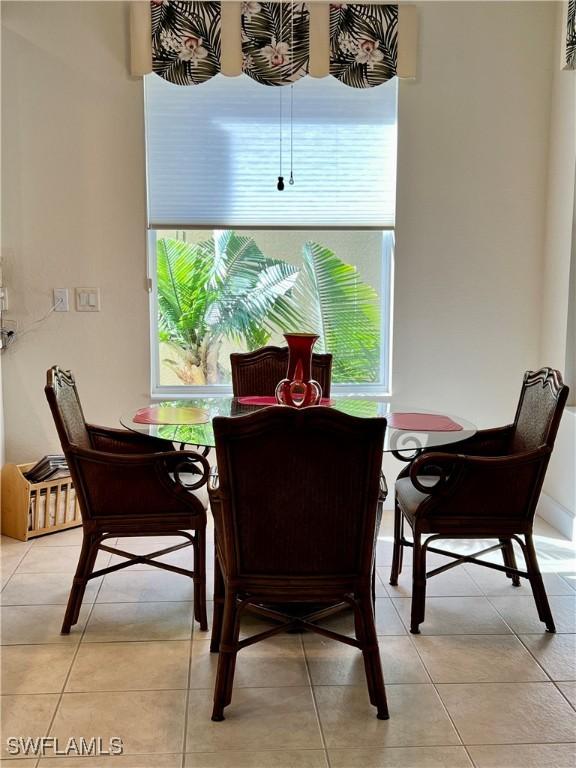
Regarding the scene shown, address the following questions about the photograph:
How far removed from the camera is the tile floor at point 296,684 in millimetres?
2061

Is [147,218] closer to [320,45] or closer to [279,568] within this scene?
[320,45]

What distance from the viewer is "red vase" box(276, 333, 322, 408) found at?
293 centimetres

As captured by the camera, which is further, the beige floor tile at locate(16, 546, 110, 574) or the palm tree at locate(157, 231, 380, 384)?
the palm tree at locate(157, 231, 380, 384)

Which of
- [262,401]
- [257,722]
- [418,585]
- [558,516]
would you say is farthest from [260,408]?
[558,516]

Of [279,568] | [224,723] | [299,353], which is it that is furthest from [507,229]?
[224,723]

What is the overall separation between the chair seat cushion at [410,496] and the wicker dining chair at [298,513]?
0.54 metres

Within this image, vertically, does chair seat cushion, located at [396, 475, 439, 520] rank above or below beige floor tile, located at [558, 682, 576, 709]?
above

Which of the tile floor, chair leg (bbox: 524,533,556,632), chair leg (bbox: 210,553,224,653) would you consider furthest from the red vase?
chair leg (bbox: 524,533,556,632)

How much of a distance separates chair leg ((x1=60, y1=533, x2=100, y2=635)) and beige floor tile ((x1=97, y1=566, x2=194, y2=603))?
260mm

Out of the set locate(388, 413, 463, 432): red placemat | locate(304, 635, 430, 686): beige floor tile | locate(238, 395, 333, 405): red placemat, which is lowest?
locate(304, 635, 430, 686): beige floor tile

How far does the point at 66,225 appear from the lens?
3971 mm

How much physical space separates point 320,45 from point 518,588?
268 centimetres

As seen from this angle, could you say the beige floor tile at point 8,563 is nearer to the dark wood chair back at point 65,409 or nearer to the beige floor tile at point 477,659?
the dark wood chair back at point 65,409

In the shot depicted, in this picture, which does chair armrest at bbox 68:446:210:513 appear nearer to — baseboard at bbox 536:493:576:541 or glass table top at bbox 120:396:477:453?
glass table top at bbox 120:396:477:453
